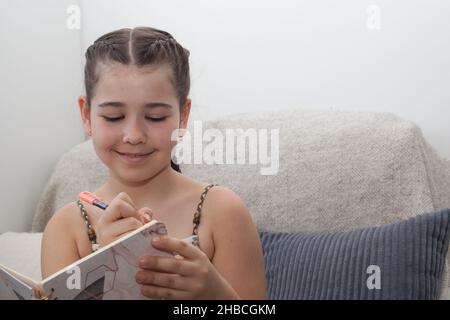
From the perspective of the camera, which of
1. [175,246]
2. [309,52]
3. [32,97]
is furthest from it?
[32,97]

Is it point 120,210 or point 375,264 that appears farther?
point 375,264

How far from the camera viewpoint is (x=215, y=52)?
5.83 ft

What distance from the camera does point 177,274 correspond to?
0.74 metres

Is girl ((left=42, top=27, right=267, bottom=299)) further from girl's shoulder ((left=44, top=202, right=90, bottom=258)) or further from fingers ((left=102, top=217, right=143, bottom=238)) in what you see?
fingers ((left=102, top=217, right=143, bottom=238))

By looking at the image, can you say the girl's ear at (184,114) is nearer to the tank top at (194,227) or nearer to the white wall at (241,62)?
the tank top at (194,227)

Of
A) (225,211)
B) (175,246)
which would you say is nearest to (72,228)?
(225,211)

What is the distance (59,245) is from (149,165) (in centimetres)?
19

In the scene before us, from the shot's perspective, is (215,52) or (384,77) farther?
(215,52)

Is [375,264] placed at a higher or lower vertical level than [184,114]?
lower

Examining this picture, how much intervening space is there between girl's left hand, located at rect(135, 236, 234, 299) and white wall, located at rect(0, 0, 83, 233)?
42.0 inches

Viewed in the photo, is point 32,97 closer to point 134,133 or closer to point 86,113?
point 86,113
